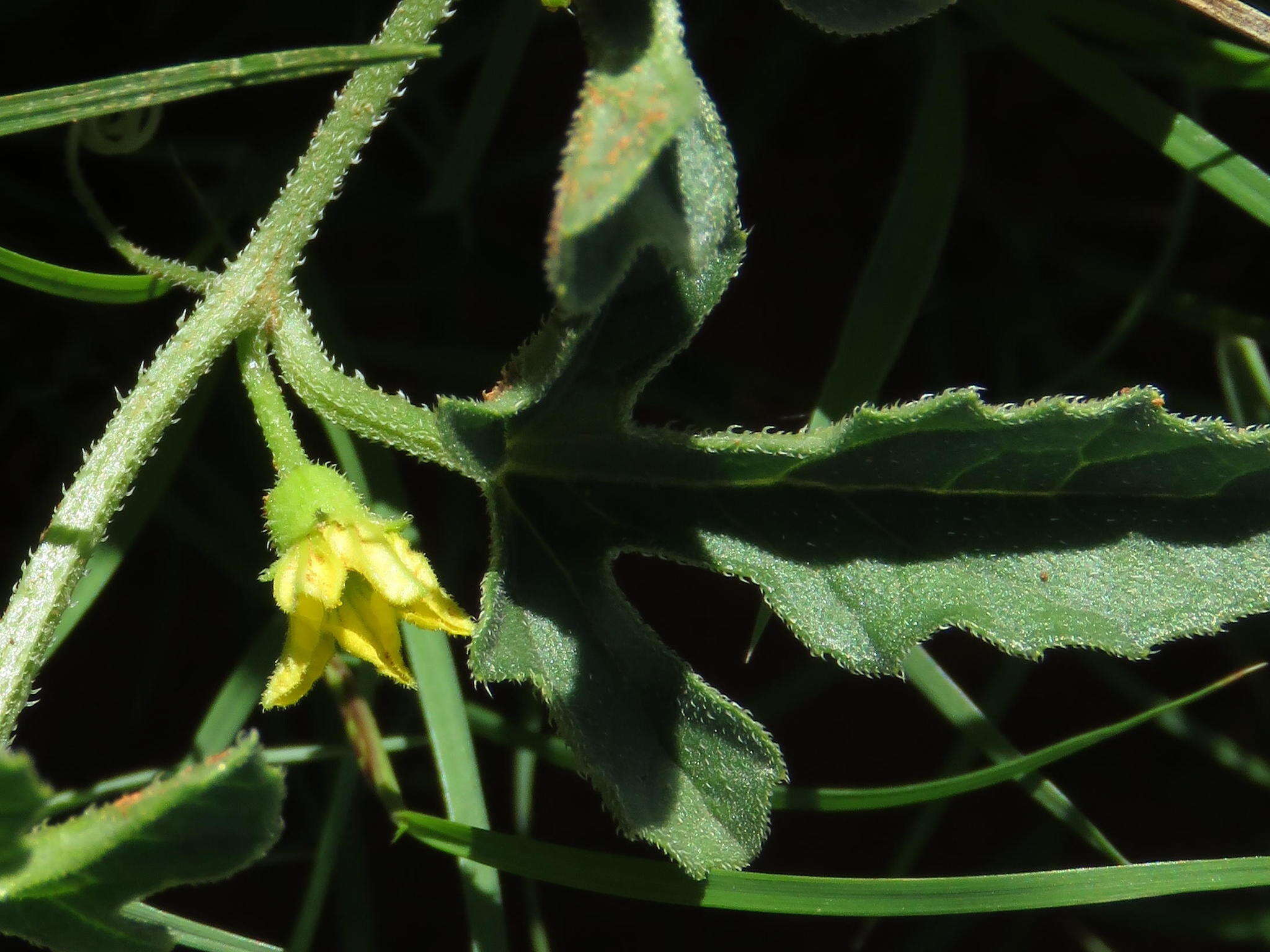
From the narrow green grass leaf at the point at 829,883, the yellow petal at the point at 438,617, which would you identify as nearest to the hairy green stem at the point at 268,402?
the yellow petal at the point at 438,617

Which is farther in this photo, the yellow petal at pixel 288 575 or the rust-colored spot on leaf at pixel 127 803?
the yellow petal at pixel 288 575

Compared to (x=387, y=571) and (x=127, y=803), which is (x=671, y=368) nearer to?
(x=387, y=571)

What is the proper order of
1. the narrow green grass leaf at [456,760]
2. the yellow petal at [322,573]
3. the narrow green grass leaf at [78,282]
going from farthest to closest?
the narrow green grass leaf at [456,760] → the narrow green grass leaf at [78,282] → the yellow petal at [322,573]

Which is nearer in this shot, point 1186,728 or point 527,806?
point 527,806

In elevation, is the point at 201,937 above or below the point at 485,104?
below

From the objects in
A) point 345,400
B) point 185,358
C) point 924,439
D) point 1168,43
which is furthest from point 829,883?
point 1168,43

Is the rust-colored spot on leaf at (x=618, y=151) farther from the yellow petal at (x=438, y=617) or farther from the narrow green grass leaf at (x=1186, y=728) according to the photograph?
the narrow green grass leaf at (x=1186, y=728)

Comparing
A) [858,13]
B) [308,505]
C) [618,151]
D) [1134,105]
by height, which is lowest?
[308,505]

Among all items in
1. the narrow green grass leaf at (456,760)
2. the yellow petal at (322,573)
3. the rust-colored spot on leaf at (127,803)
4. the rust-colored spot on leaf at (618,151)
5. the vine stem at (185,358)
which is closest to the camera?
the rust-colored spot on leaf at (618,151)
